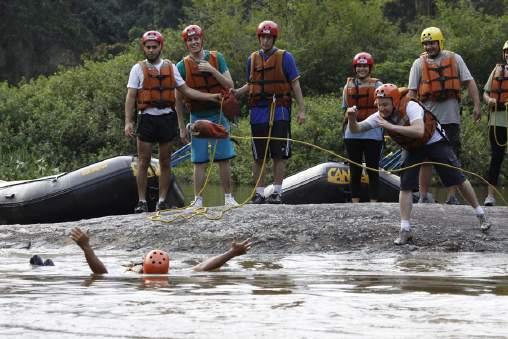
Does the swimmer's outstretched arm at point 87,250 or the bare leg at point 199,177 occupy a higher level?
the bare leg at point 199,177

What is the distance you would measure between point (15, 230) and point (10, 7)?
1504 inches

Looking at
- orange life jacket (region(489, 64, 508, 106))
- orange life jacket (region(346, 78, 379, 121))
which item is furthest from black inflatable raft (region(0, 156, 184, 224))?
orange life jacket (region(489, 64, 508, 106))

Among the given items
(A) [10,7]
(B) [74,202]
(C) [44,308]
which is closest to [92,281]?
(C) [44,308]

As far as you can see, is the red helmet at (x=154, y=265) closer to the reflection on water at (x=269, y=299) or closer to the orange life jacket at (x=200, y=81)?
the reflection on water at (x=269, y=299)

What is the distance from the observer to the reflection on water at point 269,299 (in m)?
6.59

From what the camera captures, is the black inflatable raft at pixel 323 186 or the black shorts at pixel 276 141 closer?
the black shorts at pixel 276 141

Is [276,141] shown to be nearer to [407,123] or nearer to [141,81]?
[141,81]

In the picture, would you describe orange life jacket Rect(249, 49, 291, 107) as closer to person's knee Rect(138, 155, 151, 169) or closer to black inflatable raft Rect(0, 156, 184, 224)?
person's knee Rect(138, 155, 151, 169)

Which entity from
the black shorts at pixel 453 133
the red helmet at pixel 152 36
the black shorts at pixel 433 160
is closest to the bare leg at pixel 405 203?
the black shorts at pixel 433 160

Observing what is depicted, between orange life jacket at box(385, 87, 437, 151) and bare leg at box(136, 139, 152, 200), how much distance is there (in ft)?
8.32

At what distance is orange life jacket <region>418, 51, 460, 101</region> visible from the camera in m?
11.9

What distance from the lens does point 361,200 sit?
12.6 metres

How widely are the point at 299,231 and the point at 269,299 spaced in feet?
12.2

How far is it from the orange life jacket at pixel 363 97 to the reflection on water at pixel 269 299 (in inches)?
81.5
